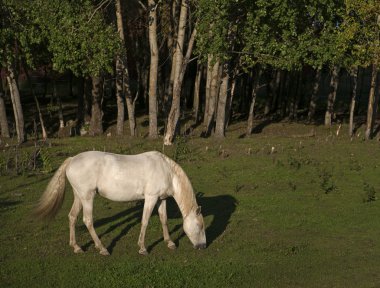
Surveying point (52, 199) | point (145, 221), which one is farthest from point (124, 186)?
point (52, 199)

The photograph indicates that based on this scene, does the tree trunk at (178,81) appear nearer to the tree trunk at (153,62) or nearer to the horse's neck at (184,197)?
the tree trunk at (153,62)

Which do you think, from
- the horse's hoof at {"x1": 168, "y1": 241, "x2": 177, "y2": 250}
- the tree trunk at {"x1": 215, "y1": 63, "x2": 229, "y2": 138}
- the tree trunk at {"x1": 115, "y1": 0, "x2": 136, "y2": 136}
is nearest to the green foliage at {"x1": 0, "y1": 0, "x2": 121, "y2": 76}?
the tree trunk at {"x1": 115, "y1": 0, "x2": 136, "y2": 136}

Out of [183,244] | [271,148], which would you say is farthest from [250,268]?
[271,148]

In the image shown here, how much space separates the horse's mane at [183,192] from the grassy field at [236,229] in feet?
3.43

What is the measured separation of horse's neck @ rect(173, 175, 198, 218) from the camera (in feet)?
43.8

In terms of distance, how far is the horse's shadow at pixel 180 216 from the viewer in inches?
578

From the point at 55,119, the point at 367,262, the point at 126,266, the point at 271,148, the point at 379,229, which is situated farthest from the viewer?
the point at 55,119

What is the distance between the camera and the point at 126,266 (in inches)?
473

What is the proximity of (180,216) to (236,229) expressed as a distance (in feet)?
5.95

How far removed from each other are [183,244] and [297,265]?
9.32 feet

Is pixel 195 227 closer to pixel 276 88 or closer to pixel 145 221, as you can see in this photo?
pixel 145 221

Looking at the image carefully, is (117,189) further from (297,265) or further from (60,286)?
(297,265)

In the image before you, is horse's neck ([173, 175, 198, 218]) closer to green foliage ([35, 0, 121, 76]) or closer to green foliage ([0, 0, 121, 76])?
green foliage ([35, 0, 121, 76])

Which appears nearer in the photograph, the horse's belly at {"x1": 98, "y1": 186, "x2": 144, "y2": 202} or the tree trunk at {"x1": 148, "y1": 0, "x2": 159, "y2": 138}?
the horse's belly at {"x1": 98, "y1": 186, "x2": 144, "y2": 202}
